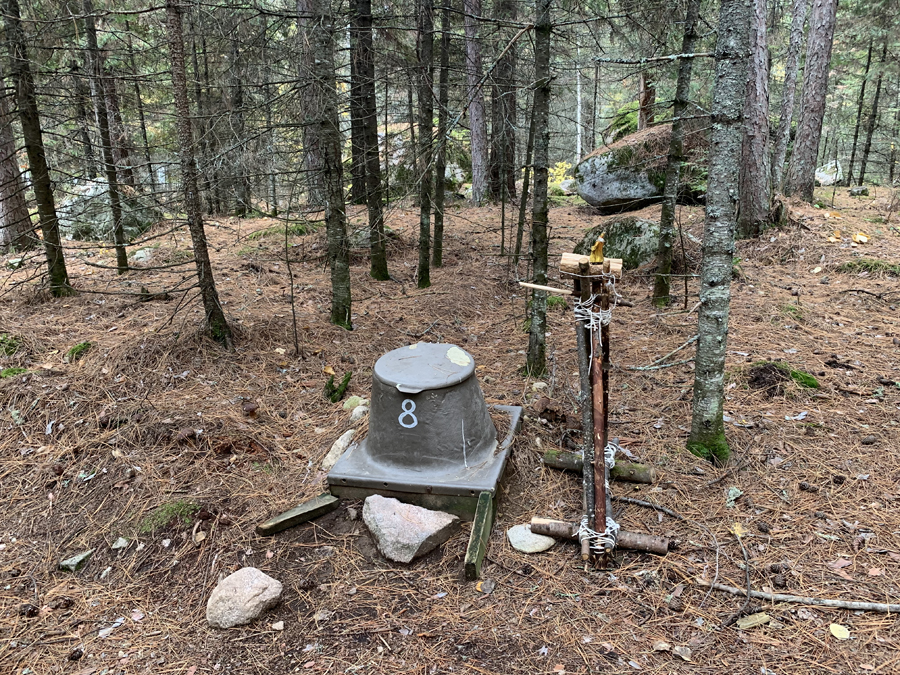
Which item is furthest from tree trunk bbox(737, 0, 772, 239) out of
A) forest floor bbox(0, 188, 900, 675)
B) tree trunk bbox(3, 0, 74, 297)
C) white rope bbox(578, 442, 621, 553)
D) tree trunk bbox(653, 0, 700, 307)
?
tree trunk bbox(3, 0, 74, 297)

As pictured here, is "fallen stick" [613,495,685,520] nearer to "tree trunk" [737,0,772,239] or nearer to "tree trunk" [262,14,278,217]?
"tree trunk" [262,14,278,217]

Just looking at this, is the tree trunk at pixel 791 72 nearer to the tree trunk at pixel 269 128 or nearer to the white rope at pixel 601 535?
the tree trunk at pixel 269 128

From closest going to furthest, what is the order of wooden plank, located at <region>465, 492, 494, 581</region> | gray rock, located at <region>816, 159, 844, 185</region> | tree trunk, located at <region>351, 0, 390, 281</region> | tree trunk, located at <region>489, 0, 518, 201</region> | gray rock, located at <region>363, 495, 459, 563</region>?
wooden plank, located at <region>465, 492, 494, 581</region>, gray rock, located at <region>363, 495, 459, 563</region>, tree trunk, located at <region>489, 0, 518, 201</region>, tree trunk, located at <region>351, 0, 390, 281</region>, gray rock, located at <region>816, 159, 844, 185</region>

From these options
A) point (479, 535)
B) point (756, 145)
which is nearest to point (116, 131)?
point (479, 535)

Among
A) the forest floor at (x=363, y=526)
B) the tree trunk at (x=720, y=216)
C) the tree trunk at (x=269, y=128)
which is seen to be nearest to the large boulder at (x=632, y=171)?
the forest floor at (x=363, y=526)

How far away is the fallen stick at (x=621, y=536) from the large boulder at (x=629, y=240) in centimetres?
617

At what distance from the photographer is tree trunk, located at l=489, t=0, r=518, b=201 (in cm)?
712

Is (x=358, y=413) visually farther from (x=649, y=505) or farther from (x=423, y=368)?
(x=649, y=505)

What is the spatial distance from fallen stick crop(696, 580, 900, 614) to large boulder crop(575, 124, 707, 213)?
327 inches

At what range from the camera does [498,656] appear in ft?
9.14

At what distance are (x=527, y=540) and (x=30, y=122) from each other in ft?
23.5

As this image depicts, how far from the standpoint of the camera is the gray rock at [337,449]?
4363mm

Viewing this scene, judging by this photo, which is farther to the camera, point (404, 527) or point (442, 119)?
point (442, 119)

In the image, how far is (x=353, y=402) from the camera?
516 cm
